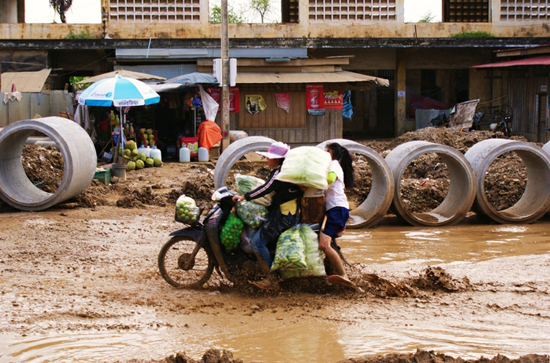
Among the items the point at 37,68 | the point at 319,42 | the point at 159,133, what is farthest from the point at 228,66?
the point at 37,68

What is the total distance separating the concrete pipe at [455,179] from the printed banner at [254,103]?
10879mm

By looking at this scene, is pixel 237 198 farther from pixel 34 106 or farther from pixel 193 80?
pixel 34 106

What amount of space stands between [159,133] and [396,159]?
40.1ft

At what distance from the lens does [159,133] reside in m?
20.6

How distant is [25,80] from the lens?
19.8m

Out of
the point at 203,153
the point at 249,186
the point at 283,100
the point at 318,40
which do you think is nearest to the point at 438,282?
the point at 249,186

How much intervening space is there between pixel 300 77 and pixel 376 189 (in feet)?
35.0

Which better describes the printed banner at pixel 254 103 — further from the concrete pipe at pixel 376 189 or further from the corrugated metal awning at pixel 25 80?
the concrete pipe at pixel 376 189

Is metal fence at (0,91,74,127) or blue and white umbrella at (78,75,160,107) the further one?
metal fence at (0,91,74,127)

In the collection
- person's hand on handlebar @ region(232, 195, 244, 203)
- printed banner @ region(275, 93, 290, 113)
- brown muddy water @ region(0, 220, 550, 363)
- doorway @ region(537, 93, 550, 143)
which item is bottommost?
brown muddy water @ region(0, 220, 550, 363)

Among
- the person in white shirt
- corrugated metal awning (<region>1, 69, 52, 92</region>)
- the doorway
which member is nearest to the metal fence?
corrugated metal awning (<region>1, 69, 52, 92</region>)

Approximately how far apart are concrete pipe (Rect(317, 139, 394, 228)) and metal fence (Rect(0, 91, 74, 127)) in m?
11.1

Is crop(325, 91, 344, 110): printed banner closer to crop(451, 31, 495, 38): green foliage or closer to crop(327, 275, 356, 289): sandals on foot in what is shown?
crop(451, 31, 495, 38): green foliage

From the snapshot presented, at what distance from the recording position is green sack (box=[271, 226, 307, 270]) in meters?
5.73
